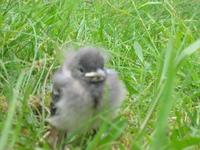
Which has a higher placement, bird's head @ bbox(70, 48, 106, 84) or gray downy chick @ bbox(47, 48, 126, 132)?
bird's head @ bbox(70, 48, 106, 84)

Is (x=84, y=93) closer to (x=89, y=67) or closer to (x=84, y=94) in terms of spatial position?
(x=84, y=94)

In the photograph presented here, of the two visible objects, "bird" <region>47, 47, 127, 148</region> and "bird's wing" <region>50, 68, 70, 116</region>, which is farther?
"bird's wing" <region>50, 68, 70, 116</region>

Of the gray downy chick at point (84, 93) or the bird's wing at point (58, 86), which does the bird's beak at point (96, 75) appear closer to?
the gray downy chick at point (84, 93)

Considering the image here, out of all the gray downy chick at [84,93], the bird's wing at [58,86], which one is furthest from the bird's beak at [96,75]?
the bird's wing at [58,86]

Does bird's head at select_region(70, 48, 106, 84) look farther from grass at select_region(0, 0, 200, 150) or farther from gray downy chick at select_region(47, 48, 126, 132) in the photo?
grass at select_region(0, 0, 200, 150)

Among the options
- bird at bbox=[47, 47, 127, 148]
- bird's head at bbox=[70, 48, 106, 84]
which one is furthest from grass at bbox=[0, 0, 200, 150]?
bird's head at bbox=[70, 48, 106, 84]

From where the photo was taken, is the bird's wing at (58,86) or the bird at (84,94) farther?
the bird's wing at (58,86)

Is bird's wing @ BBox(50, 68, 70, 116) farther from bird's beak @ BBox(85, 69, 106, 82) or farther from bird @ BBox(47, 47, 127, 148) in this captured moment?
bird's beak @ BBox(85, 69, 106, 82)
